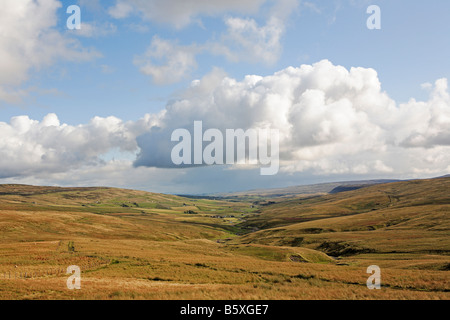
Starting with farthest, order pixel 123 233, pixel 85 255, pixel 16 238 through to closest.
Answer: pixel 123 233
pixel 16 238
pixel 85 255

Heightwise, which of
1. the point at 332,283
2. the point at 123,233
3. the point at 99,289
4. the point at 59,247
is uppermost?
the point at 99,289

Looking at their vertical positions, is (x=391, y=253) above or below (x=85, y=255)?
below

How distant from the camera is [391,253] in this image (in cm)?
7044

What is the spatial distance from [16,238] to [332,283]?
98266 mm

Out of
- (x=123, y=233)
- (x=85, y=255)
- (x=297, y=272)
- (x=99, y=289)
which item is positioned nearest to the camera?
(x=99, y=289)

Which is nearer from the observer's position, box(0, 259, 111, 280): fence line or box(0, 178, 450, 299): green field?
box(0, 178, 450, 299): green field

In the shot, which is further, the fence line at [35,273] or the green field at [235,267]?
the fence line at [35,273]

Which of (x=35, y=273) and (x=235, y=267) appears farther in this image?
(x=235, y=267)

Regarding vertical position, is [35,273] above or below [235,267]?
above
